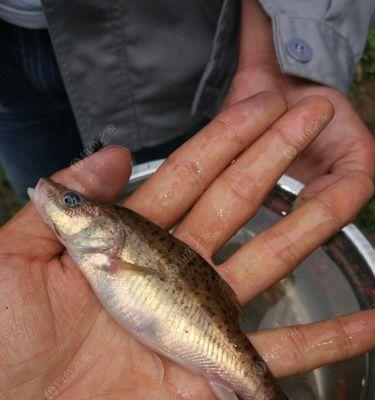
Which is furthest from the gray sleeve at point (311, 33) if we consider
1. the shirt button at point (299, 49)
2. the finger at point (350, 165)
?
the finger at point (350, 165)

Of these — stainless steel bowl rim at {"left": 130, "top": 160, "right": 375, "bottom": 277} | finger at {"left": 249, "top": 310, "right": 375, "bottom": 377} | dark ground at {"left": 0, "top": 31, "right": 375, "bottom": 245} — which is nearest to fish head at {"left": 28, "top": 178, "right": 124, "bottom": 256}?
stainless steel bowl rim at {"left": 130, "top": 160, "right": 375, "bottom": 277}

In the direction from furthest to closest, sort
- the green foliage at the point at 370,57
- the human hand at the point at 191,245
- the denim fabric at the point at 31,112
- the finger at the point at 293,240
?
the green foliage at the point at 370,57 < the denim fabric at the point at 31,112 < the finger at the point at 293,240 < the human hand at the point at 191,245

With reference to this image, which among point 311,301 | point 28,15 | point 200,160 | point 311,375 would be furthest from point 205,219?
point 28,15

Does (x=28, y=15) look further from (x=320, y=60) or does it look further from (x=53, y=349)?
(x=53, y=349)

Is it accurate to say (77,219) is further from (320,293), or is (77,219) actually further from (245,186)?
(320,293)

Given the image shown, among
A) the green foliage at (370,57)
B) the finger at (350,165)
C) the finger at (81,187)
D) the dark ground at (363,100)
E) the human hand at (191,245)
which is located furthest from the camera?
the green foliage at (370,57)

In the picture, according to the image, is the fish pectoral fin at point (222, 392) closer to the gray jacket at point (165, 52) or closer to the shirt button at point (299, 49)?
the gray jacket at point (165, 52)

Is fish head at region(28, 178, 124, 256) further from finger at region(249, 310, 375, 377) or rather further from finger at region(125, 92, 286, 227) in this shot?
finger at region(249, 310, 375, 377)
